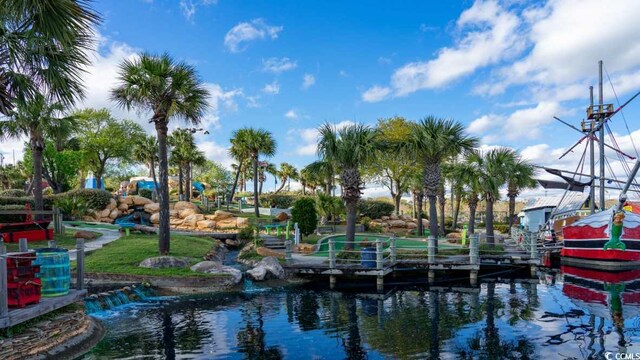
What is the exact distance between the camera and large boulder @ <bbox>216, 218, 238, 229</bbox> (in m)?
37.4

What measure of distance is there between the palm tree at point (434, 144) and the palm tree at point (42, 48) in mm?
16279

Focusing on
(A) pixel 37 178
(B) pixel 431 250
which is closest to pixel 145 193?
(A) pixel 37 178

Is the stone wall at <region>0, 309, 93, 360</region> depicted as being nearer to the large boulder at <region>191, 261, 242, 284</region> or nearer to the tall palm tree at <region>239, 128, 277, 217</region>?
the large boulder at <region>191, 261, 242, 284</region>

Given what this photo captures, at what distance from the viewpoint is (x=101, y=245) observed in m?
23.9

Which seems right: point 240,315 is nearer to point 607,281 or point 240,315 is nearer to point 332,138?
point 332,138

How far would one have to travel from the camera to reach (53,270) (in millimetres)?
9523

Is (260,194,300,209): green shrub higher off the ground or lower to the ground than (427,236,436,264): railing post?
higher

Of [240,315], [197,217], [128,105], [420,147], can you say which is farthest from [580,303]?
[197,217]

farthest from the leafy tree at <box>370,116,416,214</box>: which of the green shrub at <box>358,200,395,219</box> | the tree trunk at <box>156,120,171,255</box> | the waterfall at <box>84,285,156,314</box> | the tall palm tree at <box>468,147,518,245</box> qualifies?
the waterfall at <box>84,285,156,314</box>

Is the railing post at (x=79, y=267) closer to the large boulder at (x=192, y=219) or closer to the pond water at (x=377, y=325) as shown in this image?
the pond water at (x=377, y=325)

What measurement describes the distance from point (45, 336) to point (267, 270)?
35.0 feet

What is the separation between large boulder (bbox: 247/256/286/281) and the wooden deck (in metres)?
8.58

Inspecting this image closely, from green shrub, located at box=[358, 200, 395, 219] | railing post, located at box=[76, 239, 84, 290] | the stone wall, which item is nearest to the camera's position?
the stone wall

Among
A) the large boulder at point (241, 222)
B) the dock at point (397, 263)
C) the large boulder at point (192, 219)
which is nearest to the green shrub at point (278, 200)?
the large boulder at point (192, 219)
